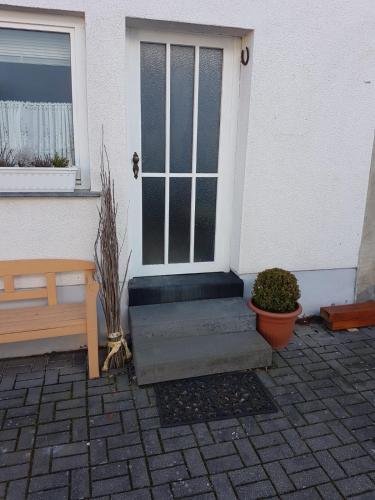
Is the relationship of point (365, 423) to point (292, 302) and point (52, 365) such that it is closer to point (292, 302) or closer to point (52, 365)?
point (292, 302)

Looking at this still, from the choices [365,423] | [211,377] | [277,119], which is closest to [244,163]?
[277,119]

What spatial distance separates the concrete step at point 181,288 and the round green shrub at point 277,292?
13.7 inches

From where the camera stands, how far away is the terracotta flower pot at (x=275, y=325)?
11.0ft

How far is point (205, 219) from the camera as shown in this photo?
3852mm

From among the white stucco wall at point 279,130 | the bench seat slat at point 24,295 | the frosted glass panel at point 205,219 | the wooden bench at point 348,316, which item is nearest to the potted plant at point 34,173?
the white stucco wall at point 279,130

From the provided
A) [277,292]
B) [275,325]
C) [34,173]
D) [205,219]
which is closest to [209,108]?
[205,219]

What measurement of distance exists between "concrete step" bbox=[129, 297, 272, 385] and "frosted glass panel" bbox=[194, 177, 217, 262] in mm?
559

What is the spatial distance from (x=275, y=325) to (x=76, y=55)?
277 cm

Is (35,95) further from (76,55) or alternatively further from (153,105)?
(153,105)

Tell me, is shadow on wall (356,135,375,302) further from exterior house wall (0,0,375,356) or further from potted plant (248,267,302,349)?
potted plant (248,267,302,349)

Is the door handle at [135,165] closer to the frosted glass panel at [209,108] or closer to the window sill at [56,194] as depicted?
the window sill at [56,194]

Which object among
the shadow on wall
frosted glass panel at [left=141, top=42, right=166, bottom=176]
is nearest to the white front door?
frosted glass panel at [left=141, top=42, right=166, bottom=176]

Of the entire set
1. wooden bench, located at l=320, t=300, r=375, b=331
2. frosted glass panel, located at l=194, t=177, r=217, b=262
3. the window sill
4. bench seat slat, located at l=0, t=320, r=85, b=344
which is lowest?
wooden bench, located at l=320, t=300, r=375, b=331

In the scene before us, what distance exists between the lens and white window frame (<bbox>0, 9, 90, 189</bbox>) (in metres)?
2.96
